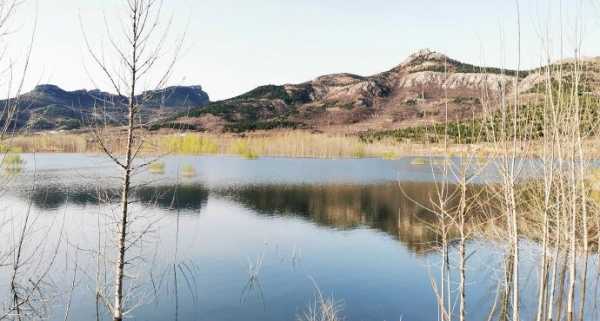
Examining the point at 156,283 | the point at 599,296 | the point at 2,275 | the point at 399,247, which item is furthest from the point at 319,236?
the point at 2,275

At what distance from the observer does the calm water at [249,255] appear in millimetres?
15523

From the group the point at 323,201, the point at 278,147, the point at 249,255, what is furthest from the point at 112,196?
the point at 278,147

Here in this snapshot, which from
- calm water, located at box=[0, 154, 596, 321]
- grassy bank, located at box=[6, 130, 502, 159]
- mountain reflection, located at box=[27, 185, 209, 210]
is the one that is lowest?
calm water, located at box=[0, 154, 596, 321]

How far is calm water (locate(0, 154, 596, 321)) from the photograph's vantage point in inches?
611

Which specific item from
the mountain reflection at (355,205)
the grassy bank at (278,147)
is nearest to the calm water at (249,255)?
the mountain reflection at (355,205)

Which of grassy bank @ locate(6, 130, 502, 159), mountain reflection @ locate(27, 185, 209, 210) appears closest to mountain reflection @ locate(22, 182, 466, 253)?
mountain reflection @ locate(27, 185, 209, 210)

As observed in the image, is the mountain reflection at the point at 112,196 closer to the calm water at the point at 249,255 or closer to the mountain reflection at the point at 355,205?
the calm water at the point at 249,255

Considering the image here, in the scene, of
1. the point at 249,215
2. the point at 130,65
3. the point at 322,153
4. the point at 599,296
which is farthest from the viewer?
the point at 322,153

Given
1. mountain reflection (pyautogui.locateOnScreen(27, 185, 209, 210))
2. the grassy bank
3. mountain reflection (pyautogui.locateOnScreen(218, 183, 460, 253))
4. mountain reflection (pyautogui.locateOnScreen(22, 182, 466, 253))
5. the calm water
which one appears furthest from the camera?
the grassy bank

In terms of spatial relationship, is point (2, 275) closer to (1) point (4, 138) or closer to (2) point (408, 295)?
(1) point (4, 138)

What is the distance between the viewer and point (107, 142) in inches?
342

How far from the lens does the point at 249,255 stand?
889 inches

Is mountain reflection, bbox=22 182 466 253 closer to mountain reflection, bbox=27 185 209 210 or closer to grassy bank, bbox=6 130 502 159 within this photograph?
mountain reflection, bbox=27 185 209 210

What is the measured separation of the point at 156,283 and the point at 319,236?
12.6 meters
